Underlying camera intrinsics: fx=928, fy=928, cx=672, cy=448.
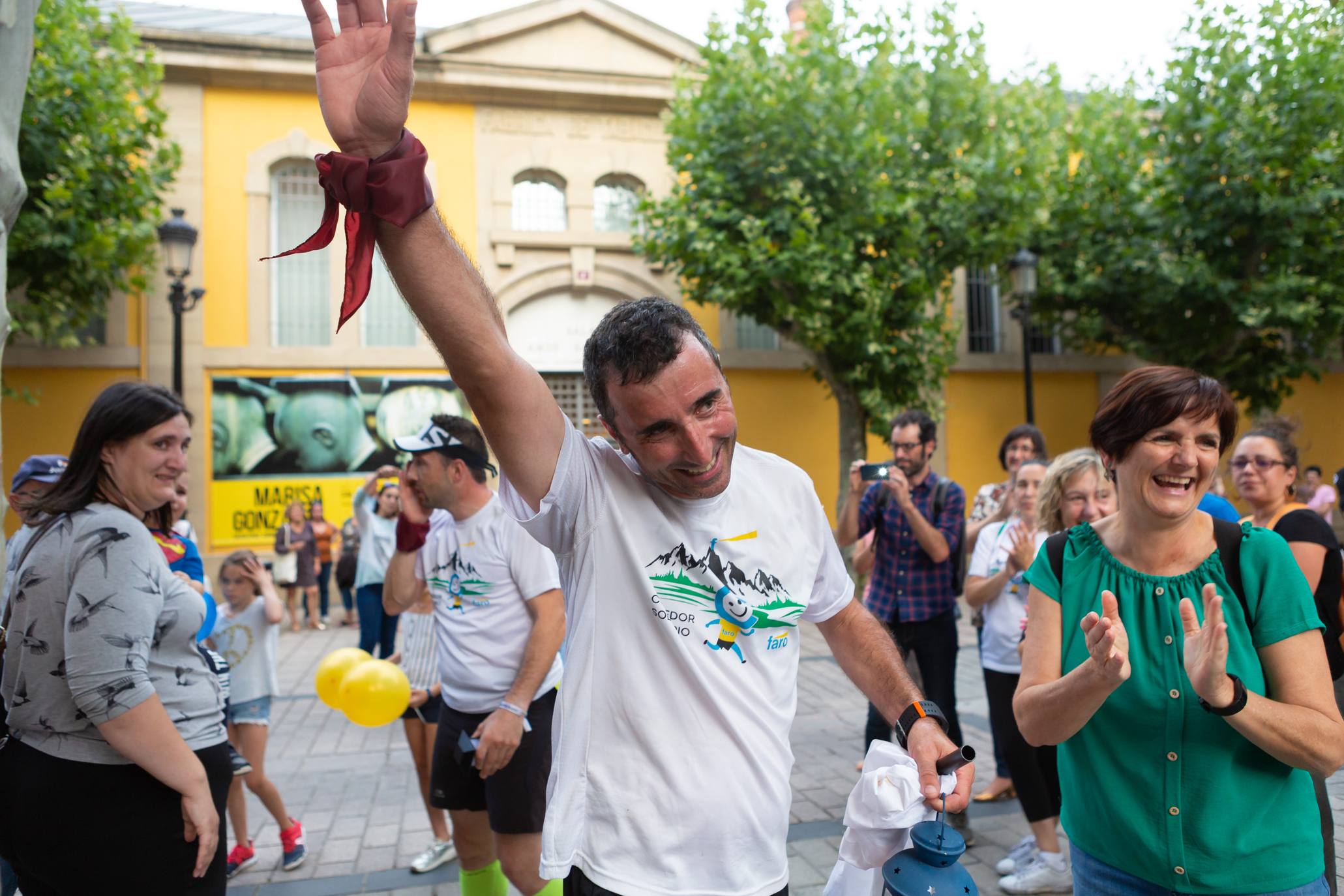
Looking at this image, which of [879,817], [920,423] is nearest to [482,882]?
[879,817]

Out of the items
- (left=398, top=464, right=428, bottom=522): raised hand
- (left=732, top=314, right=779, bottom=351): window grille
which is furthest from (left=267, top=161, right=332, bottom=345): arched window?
(left=398, top=464, right=428, bottom=522): raised hand

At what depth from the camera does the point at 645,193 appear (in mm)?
13633

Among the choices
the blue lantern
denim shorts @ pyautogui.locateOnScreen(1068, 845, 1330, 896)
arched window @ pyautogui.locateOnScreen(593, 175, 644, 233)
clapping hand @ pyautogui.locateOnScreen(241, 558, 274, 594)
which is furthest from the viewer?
arched window @ pyautogui.locateOnScreen(593, 175, 644, 233)

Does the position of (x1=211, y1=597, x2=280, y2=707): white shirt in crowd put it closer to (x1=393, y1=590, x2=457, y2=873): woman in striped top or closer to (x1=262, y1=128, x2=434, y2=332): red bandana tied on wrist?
(x1=393, y1=590, x2=457, y2=873): woman in striped top

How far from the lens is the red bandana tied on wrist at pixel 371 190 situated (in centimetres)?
143

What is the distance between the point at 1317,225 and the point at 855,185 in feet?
21.7

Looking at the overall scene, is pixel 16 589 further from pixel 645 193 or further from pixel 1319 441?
pixel 1319 441

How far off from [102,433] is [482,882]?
85.9 inches

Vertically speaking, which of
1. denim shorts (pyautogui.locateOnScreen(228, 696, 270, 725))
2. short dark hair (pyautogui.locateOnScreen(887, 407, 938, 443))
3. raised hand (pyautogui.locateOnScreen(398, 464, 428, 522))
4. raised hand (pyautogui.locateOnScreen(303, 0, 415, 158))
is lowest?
denim shorts (pyautogui.locateOnScreen(228, 696, 270, 725))

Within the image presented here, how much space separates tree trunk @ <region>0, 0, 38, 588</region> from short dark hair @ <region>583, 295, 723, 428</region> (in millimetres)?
1419

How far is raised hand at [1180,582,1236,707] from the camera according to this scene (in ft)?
6.42

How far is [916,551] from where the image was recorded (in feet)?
16.9

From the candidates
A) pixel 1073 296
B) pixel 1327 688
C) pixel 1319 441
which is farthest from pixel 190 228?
pixel 1319 441

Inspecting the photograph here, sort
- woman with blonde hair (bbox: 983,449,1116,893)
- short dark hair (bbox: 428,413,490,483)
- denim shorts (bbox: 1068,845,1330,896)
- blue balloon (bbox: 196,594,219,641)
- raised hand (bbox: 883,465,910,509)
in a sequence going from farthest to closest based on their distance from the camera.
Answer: raised hand (bbox: 883,465,910,509) < woman with blonde hair (bbox: 983,449,1116,893) < short dark hair (bbox: 428,413,490,483) < blue balloon (bbox: 196,594,219,641) < denim shorts (bbox: 1068,845,1330,896)
